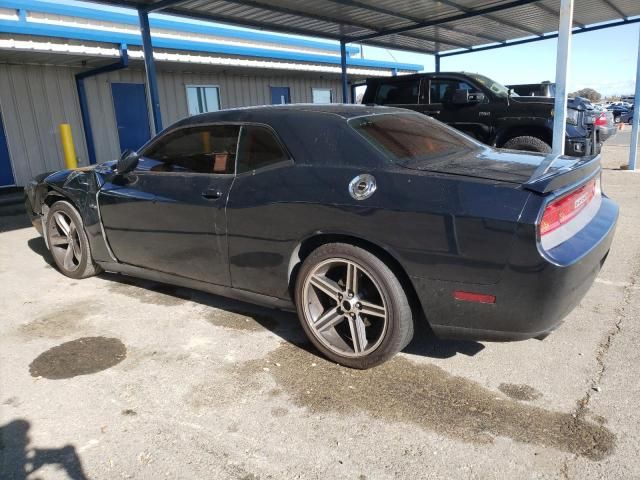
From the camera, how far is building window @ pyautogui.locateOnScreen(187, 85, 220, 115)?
14.1m

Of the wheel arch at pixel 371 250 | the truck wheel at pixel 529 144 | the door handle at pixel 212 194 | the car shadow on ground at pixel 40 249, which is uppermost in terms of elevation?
the door handle at pixel 212 194

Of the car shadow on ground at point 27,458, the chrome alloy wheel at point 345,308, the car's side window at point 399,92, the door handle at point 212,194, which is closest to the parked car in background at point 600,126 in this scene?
the car's side window at point 399,92

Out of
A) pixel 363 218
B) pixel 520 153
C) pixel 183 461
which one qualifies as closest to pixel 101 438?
pixel 183 461

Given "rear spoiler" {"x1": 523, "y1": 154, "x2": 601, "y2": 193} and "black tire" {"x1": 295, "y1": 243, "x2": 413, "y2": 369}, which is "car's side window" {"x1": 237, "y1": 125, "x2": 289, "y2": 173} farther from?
"rear spoiler" {"x1": 523, "y1": 154, "x2": 601, "y2": 193}

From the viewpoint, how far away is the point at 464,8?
10.8m

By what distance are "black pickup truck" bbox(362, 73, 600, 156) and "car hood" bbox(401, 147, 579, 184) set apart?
16.6ft

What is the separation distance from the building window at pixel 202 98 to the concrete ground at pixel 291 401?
36.7ft

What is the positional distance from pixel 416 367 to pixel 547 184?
1315mm

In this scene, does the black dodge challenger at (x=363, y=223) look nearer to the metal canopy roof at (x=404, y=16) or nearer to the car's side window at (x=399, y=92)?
the metal canopy roof at (x=404, y=16)

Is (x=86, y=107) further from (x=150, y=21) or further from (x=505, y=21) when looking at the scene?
(x=505, y=21)

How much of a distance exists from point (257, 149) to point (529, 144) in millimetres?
5977

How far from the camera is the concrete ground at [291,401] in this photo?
221 centimetres

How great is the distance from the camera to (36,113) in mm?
11359

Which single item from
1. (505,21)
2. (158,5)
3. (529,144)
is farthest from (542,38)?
(158,5)
